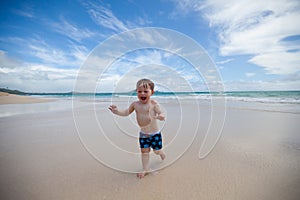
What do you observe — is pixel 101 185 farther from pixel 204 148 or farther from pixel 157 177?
pixel 204 148

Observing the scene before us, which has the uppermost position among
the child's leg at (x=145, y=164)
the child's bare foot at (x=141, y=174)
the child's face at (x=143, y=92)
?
the child's face at (x=143, y=92)

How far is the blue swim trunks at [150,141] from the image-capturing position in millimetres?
2248

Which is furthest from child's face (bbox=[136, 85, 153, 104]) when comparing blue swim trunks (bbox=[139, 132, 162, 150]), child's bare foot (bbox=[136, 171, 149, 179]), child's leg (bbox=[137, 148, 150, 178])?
child's bare foot (bbox=[136, 171, 149, 179])

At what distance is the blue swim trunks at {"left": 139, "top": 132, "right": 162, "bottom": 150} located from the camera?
7.38 ft

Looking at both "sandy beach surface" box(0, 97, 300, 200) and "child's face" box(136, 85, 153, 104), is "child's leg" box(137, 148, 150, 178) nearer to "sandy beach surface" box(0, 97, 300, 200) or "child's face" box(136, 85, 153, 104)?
"sandy beach surface" box(0, 97, 300, 200)

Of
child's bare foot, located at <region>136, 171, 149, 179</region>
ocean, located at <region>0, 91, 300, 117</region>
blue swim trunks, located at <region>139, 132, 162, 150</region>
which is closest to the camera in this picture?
child's bare foot, located at <region>136, 171, 149, 179</region>

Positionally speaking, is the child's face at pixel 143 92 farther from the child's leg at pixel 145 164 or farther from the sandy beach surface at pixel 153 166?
the sandy beach surface at pixel 153 166

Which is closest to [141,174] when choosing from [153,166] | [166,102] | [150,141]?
[153,166]

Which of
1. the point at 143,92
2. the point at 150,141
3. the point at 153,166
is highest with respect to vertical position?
the point at 143,92

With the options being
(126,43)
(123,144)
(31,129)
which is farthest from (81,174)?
(31,129)

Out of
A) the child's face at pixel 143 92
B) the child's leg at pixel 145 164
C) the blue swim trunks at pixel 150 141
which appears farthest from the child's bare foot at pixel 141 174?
the child's face at pixel 143 92

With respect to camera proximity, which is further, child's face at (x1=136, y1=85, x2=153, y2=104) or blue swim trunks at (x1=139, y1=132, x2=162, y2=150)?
blue swim trunks at (x1=139, y1=132, x2=162, y2=150)

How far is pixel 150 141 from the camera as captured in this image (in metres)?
2.27

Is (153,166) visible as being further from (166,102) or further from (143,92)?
(166,102)
